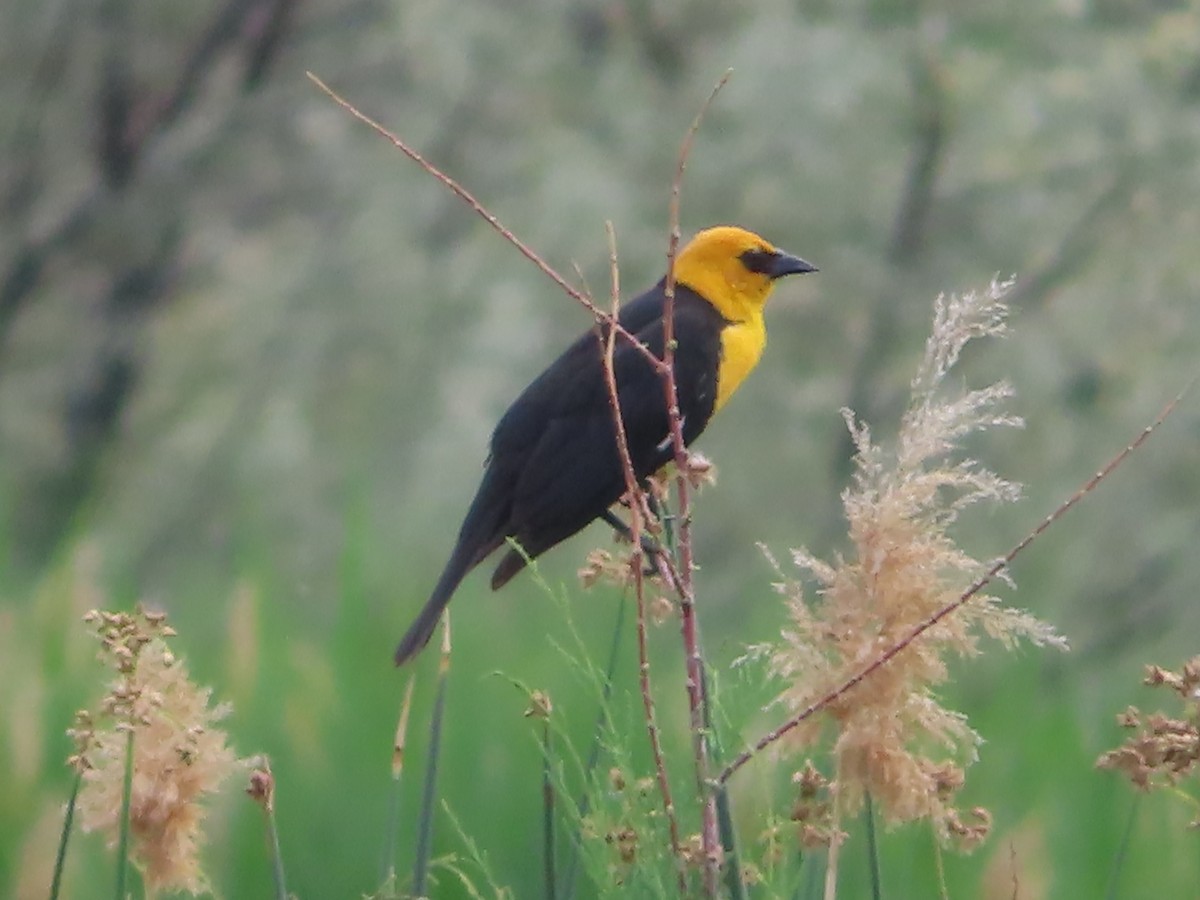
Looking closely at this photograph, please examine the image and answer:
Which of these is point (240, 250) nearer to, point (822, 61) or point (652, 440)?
point (822, 61)

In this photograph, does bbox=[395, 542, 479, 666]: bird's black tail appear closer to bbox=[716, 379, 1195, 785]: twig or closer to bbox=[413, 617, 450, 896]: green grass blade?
bbox=[413, 617, 450, 896]: green grass blade

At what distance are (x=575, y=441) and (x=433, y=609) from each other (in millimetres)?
454

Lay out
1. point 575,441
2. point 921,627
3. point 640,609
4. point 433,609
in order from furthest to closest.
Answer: point 575,441 → point 433,609 → point 921,627 → point 640,609

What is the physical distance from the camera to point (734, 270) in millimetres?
3662

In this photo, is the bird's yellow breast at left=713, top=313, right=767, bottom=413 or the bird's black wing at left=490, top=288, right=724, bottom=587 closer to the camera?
the bird's black wing at left=490, top=288, right=724, bottom=587

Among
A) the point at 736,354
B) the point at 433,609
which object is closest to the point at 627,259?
the point at 736,354

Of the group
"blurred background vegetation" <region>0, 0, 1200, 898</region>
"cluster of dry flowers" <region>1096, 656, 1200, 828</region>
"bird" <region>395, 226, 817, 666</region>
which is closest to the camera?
"cluster of dry flowers" <region>1096, 656, 1200, 828</region>

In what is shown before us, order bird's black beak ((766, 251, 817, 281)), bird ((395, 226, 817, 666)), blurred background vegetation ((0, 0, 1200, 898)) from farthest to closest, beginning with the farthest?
blurred background vegetation ((0, 0, 1200, 898)), bird's black beak ((766, 251, 817, 281)), bird ((395, 226, 817, 666))

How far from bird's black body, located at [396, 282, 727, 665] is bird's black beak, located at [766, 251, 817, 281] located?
0.66 feet

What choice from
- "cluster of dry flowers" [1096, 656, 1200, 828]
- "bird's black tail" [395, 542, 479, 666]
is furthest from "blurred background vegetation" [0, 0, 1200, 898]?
"cluster of dry flowers" [1096, 656, 1200, 828]

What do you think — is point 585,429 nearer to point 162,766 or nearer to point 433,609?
point 433,609

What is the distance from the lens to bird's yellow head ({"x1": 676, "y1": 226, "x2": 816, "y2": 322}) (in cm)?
363

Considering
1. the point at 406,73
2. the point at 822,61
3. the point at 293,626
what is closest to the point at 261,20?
the point at 406,73

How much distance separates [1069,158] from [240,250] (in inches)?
142
